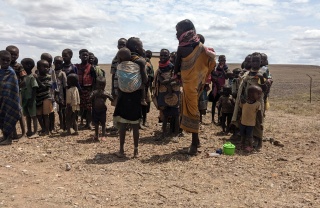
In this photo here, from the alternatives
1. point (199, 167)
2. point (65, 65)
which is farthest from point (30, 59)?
point (199, 167)

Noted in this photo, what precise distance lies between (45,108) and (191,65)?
3300 mm

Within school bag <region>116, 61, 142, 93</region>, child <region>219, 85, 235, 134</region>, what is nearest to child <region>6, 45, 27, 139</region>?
school bag <region>116, 61, 142, 93</region>

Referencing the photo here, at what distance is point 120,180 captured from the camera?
4422 millimetres

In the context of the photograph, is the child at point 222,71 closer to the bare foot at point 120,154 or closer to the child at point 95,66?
the child at point 95,66

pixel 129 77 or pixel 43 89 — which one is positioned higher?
pixel 129 77

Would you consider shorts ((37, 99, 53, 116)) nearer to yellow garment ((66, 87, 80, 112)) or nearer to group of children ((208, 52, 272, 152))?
yellow garment ((66, 87, 80, 112))

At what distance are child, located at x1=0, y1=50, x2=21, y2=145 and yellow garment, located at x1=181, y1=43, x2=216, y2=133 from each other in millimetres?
3182

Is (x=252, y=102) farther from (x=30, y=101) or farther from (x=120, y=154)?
(x=30, y=101)

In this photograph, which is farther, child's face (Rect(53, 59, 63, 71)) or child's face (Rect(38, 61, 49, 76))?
child's face (Rect(53, 59, 63, 71))

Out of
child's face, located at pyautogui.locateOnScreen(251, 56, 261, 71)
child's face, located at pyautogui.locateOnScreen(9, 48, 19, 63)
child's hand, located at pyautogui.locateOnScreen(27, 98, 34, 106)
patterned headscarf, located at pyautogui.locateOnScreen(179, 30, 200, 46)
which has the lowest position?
child's hand, located at pyautogui.locateOnScreen(27, 98, 34, 106)

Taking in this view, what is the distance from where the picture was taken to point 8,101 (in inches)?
244

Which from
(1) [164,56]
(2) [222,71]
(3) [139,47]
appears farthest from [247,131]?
(2) [222,71]

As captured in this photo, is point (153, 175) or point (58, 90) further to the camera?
point (58, 90)

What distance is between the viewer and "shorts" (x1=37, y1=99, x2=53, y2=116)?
6801 mm
